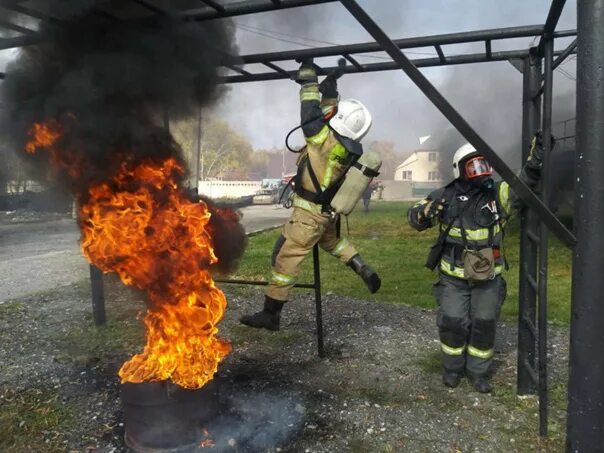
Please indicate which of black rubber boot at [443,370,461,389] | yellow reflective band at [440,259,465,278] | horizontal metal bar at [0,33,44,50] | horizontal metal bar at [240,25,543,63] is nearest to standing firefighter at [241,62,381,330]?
horizontal metal bar at [240,25,543,63]

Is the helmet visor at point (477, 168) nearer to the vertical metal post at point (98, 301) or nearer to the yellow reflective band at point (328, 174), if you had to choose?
the yellow reflective band at point (328, 174)

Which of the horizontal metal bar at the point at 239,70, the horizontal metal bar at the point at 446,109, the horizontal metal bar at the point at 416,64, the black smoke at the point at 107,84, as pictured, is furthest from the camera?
the horizontal metal bar at the point at 239,70

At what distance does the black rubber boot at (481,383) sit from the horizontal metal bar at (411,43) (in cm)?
247

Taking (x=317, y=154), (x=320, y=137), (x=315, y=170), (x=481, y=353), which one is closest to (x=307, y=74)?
(x=320, y=137)

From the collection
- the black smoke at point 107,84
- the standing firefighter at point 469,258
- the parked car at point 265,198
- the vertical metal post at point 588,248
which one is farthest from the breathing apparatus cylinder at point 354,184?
the parked car at point 265,198

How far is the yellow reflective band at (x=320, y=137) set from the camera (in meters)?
3.89

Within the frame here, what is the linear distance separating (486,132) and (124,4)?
1894 cm

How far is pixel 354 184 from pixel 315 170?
327 mm

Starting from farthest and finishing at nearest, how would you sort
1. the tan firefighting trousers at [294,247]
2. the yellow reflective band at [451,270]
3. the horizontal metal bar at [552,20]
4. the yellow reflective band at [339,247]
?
1. the yellow reflective band at [339,247]
2. the tan firefighting trousers at [294,247]
3. the yellow reflective band at [451,270]
4. the horizontal metal bar at [552,20]

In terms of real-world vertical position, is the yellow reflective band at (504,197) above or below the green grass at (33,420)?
above

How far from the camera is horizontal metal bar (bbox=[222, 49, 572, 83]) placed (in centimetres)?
370

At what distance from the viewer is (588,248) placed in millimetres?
1752

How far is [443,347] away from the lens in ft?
13.0

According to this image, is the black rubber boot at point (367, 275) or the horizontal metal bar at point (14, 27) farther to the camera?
the black rubber boot at point (367, 275)
